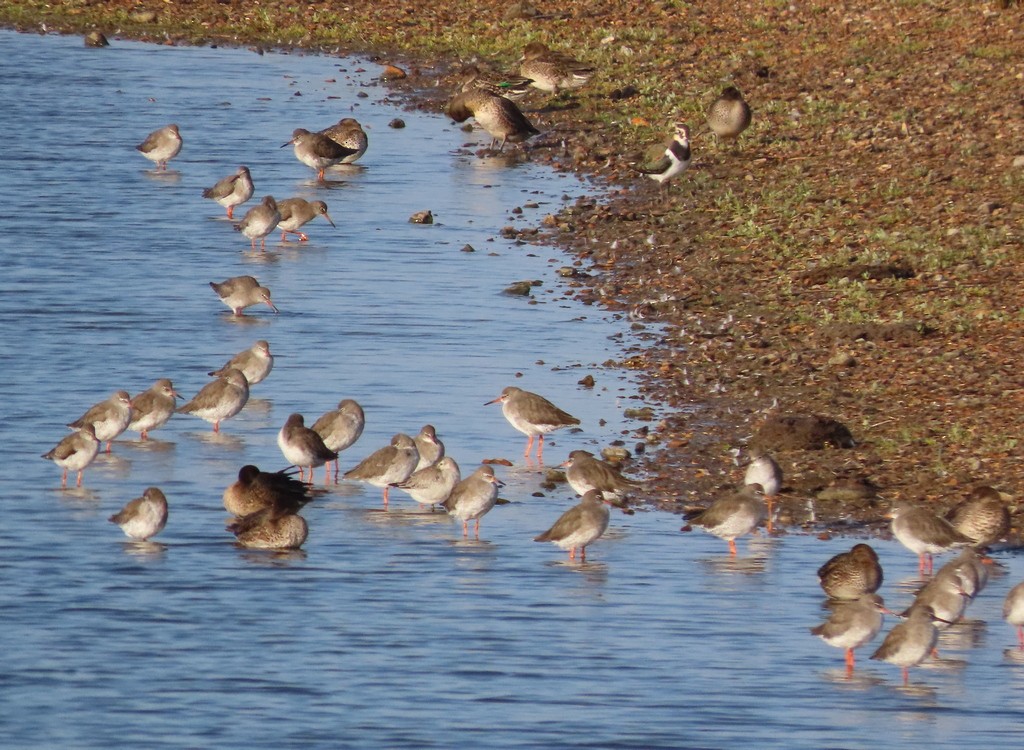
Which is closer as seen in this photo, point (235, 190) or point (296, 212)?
point (296, 212)

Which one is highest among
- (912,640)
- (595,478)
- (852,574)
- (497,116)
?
(497,116)

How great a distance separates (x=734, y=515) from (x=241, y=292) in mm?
9367

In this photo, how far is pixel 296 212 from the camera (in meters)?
26.7

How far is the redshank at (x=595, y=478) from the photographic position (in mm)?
15172

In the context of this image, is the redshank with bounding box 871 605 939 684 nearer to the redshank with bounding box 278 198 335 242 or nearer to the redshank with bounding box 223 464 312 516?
the redshank with bounding box 223 464 312 516

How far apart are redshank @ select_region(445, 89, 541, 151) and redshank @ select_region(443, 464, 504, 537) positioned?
714 inches

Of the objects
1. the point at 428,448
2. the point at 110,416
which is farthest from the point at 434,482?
the point at 110,416

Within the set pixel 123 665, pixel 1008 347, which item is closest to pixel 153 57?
pixel 1008 347

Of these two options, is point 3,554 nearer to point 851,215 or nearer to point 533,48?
point 851,215

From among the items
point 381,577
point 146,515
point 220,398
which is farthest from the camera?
point 220,398

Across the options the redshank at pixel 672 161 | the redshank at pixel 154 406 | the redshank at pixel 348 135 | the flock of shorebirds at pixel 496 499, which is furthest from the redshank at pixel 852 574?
the redshank at pixel 348 135

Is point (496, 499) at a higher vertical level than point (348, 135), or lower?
lower

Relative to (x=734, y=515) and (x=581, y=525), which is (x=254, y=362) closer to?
(x=581, y=525)

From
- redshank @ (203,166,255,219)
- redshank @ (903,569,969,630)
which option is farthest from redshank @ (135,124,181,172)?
redshank @ (903,569,969,630)
